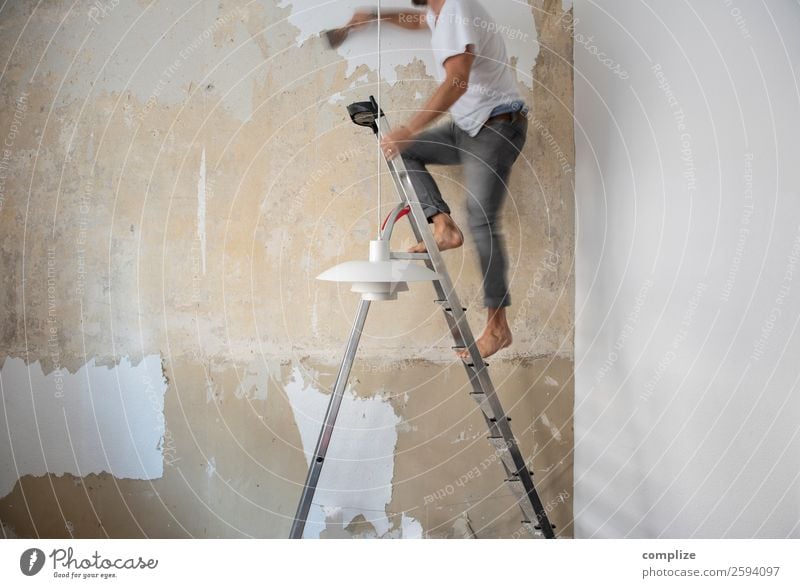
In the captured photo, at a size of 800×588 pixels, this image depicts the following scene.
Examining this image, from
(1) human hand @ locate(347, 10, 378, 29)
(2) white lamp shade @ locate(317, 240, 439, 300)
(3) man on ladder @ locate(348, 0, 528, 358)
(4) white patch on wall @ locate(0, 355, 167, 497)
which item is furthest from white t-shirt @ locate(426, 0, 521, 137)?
(4) white patch on wall @ locate(0, 355, 167, 497)

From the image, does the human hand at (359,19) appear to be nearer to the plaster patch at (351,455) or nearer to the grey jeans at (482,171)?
the grey jeans at (482,171)

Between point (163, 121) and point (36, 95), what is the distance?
1.01 ft

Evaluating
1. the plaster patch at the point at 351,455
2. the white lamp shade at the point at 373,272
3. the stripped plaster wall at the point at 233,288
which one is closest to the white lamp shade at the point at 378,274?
the white lamp shade at the point at 373,272

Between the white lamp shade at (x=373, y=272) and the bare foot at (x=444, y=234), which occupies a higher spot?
the bare foot at (x=444, y=234)

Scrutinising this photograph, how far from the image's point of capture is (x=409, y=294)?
186 centimetres

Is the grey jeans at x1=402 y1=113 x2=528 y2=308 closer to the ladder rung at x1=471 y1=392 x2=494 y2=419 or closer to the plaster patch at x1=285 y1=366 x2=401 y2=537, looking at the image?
the ladder rung at x1=471 y1=392 x2=494 y2=419

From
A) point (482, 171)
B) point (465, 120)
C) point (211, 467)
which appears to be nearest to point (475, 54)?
point (465, 120)

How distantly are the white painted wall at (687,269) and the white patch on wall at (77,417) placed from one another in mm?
1130

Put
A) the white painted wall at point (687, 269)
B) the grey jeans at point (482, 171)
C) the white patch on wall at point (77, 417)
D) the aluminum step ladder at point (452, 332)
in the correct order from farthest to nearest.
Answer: the white patch on wall at point (77, 417) < the grey jeans at point (482, 171) < the aluminum step ladder at point (452, 332) < the white painted wall at point (687, 269)

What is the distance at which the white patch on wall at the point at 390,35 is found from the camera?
5.76 ft

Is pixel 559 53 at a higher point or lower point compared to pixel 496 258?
higher

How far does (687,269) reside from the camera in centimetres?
159

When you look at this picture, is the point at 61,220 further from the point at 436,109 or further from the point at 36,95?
the point at 436,109
